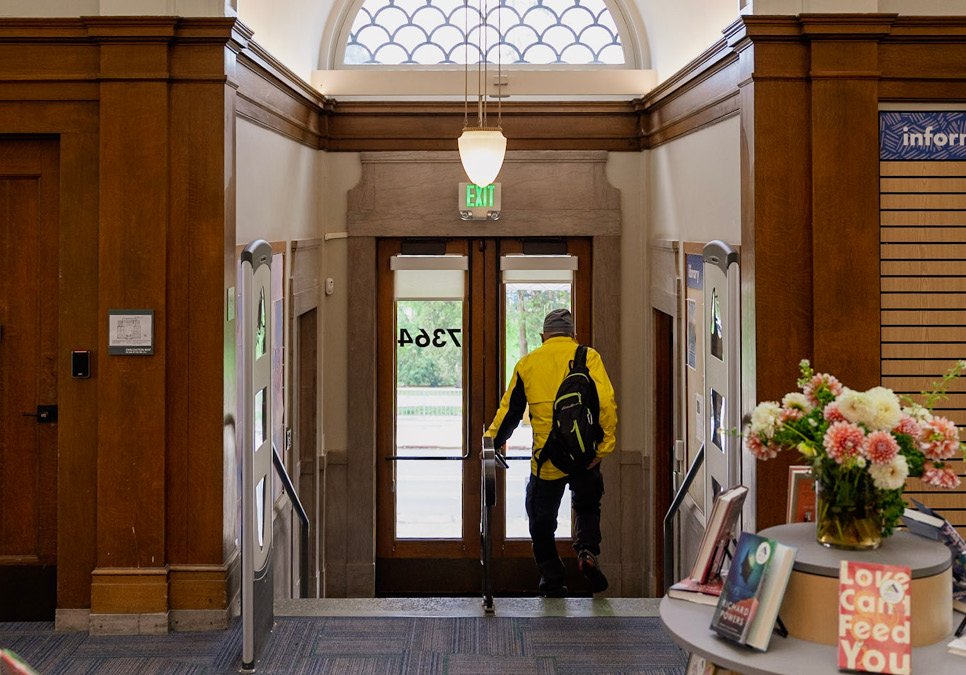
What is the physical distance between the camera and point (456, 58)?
7.80 metres

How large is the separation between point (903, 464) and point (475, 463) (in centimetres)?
523

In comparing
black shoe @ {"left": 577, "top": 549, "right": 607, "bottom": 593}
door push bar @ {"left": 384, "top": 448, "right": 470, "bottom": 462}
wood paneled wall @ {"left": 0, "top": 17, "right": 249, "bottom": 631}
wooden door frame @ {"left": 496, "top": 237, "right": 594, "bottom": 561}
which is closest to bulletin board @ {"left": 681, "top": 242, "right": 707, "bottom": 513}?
black shoe @ {"left": 577, "top": 549, "right": 607, "bottom": 593}

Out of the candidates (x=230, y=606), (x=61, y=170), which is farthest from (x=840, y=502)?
(x=61, y=170)

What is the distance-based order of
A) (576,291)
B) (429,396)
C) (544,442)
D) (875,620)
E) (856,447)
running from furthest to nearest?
1. (429,396)
2. (576,291)
3. (544,442)
4. (856,447)
5. (875,620)

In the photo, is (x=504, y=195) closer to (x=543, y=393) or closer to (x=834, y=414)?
(x=543, y=393)

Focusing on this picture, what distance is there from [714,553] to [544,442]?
→ 2.20 meters

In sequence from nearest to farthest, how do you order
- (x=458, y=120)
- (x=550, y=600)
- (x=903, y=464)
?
(x=903, y=464) < (x=550, y=600) < (x=458, y=120)

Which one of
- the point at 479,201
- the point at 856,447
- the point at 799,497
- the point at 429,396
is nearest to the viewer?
the point at 856,447

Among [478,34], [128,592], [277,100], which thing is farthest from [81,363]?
[478,34]

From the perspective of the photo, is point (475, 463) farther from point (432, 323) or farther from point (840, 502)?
point (840, 502)

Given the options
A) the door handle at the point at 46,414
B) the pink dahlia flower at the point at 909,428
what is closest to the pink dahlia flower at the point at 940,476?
the pink dahlia flower at the point at 909,428

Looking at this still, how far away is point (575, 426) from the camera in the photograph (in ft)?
16.9

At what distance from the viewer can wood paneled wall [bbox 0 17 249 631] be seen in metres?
4.57

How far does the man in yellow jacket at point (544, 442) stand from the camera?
5289mm
